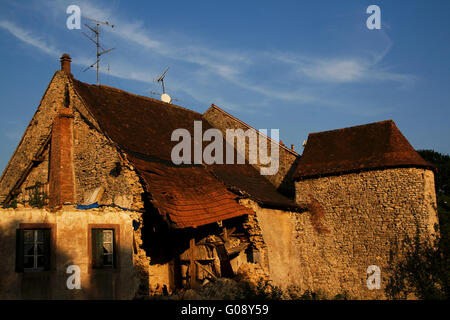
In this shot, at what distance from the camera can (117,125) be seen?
1983 cm

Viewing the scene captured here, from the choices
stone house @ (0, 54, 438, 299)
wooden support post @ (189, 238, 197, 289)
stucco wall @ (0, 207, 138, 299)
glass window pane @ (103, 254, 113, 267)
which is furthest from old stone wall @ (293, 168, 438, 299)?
glass window pane @ (103, 254, 113, 267)

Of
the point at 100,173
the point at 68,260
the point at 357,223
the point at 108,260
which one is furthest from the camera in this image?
the point at 357,223

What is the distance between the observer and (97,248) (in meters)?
13.1

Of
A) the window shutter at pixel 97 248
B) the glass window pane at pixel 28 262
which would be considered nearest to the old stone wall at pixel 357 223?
the window shutter at pixel 97 248

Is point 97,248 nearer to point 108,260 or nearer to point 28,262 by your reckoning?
point 108,260

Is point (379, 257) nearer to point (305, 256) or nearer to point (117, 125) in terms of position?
point (305, 256)

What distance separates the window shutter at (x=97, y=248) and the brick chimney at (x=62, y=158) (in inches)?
232

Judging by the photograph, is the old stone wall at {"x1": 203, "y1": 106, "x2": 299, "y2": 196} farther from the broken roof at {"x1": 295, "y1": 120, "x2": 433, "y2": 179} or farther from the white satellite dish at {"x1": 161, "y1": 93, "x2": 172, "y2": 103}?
the white satellite dish at {"x1": 161, "y1": 93, "x2": 172, "y2": 103}

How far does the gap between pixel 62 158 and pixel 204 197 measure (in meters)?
5.95

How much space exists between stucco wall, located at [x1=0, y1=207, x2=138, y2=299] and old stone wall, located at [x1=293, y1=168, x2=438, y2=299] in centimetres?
952

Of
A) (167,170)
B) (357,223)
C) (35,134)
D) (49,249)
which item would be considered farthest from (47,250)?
(357,223)

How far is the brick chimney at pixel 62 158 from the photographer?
1875 cm

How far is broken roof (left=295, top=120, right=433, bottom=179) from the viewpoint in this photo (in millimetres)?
20312

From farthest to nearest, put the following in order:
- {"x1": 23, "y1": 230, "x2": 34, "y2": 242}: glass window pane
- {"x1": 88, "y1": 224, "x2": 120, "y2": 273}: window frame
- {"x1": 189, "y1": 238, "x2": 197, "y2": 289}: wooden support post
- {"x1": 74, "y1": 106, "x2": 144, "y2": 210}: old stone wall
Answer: {"x1": 189, "y1": 238, "x2": 197, "y2": 289}: wooden support post < {"x1": 74, "y1": 106, "x2": 144, "y2": 210}: old stone wall < {"x1": 88, "y1": 224, "x2": 120, "y2": 273}: window frame < {"x1": 23, "y1": 230, "x2": 34, "y2": 242}: glass window pane
